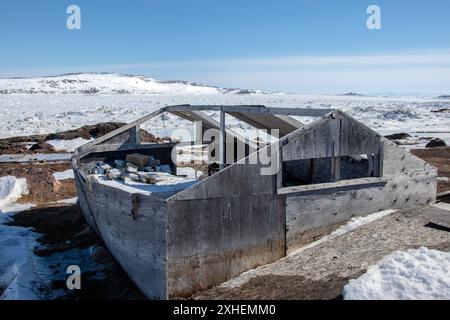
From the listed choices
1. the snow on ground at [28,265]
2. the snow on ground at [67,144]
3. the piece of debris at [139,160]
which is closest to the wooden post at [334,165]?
the snow on ground at [28,265]

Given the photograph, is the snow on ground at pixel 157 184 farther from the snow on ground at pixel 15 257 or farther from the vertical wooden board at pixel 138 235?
the snow on ground at pixel 15 257

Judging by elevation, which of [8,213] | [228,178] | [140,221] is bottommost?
[8,213]

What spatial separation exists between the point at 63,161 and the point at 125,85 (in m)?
150

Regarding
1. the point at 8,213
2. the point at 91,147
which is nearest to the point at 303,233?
the point at 91,147

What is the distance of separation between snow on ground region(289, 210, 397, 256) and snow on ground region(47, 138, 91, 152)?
778 inches

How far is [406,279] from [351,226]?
2282 mm

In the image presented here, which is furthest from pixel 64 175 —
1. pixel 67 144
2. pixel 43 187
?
pixel 67 144

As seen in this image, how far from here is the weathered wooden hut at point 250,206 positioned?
6309 millimetres

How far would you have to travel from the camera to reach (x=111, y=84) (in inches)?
6481

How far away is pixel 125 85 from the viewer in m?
165

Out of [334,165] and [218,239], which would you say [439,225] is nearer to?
[334,165]

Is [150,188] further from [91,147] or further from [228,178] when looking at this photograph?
[91,147]

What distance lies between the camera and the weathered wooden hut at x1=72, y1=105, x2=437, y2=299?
6.31 metres
